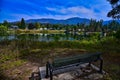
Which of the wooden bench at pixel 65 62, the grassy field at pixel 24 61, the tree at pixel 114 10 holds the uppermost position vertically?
the tree at pixel 114 10

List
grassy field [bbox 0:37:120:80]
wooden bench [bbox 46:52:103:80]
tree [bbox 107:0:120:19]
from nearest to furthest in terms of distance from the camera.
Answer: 1. wooden bench [bbox 46:52:103:80]
2. grassy field [bbox 0:37:120:80]
3. tree [bbox 107:0:120:19]

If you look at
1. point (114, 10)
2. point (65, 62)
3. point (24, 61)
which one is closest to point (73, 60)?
point (65, 62)

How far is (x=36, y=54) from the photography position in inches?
291

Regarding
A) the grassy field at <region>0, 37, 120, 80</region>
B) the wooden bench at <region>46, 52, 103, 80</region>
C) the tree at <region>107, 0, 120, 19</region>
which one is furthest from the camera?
the tree at <region>107, 0, 120, 19</region>

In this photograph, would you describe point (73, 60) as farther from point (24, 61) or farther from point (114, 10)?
point (114, 10)

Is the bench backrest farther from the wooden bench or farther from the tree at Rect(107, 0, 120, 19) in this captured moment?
the tree at Rect(107, 0, 120, 19)

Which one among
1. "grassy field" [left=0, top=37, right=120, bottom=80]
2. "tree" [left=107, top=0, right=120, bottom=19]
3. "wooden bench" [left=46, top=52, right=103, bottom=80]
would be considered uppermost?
"tree" [left=107, top=0, right=120, bottom=19]

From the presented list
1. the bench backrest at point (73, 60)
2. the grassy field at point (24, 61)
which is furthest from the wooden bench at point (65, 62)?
the grassy field at point (24, 61)

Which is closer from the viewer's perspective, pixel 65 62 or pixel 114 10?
Result: pixel 65 62

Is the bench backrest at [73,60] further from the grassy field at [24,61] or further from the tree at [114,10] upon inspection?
the tree at [114,10]

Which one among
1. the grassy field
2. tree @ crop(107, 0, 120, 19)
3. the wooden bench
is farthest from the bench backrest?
tree @ crop(107, 0, 120, 19)

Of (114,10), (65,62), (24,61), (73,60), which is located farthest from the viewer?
(114,10)

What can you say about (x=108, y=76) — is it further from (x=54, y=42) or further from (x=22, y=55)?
(x=54, y=42)

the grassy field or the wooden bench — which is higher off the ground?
the wooden bench
